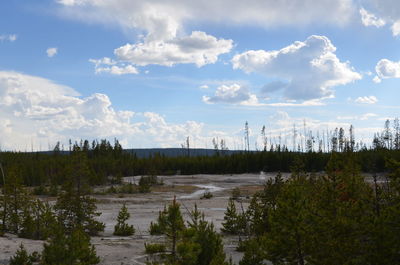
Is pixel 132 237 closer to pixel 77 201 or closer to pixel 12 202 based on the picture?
pixel 77 201

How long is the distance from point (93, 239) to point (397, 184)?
16263mm

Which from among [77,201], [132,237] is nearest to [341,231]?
[132,237]

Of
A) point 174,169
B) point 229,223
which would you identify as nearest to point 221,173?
point 174,169

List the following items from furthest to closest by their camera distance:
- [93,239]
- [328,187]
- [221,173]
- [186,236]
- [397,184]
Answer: [221,173], [93,239], [328,187], [186,236], [397,184]

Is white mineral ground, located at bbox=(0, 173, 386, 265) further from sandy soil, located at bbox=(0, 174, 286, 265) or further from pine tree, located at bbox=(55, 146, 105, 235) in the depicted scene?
pine tree, located at bbox=(55, 146, 105, 235)

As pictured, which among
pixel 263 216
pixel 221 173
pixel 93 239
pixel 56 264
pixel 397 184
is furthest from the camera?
pixel 221 173

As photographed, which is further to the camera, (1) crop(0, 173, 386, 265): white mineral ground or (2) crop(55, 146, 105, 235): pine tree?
(2) crop(55, 146, 105, 235): pine tree

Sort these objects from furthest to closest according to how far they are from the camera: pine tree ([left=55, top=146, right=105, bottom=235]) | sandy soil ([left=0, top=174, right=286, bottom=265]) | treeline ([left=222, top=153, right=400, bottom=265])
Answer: pine tree ([left=55, top=146, right=105, bottom=235]) → sandy soil ([left=0, top=174, right=286, bottom=265]) → treeline ([left=222, top=153, right=400, bottom=265])

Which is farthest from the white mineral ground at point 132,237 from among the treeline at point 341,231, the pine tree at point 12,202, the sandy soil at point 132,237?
the treeline at point 341,231

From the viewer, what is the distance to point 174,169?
96.4 meters

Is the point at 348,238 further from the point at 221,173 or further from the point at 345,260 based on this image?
the point at 221,173

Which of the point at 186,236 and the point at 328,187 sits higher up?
the point at 328,187

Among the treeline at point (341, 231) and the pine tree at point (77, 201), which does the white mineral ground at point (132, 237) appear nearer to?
the pine tree at point (77, 201)

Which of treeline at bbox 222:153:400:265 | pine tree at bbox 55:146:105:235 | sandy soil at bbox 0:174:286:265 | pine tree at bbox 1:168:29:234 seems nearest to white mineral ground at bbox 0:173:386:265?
sandy soil at bbox 0:174:286:265
